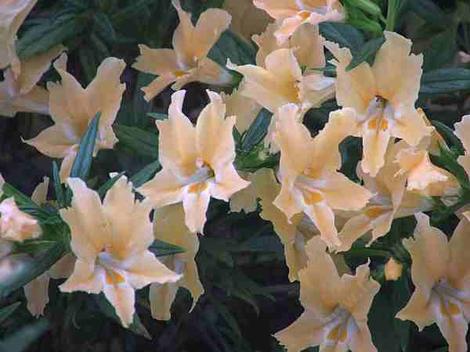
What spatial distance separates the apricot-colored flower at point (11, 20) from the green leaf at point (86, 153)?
235 mm

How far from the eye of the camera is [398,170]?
126 centimetres

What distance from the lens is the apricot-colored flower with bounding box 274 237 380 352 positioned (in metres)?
1.26

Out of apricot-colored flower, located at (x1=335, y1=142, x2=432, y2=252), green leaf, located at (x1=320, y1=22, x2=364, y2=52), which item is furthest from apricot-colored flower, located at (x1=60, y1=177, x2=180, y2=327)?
green leaf, located at (x1=320, y1=22, x2=364, y2=52)

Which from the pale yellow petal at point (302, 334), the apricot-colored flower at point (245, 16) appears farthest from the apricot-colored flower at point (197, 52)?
the pale yellow petal at point (302, 334)

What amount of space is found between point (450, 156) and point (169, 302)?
38 cm

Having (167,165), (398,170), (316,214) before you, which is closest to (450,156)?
(398,170)

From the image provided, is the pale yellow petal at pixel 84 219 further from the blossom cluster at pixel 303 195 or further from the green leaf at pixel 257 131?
the green leaf at pixel 257 131

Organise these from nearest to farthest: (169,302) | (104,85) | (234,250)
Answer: (169,302), (104,85), (234,250)

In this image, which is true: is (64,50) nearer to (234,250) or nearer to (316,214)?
(234,250)

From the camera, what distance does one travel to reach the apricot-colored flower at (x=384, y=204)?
1255mm

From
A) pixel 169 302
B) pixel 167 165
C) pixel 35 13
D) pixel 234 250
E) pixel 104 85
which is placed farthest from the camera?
pixel 35 13

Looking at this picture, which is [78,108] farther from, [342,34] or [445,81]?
[445,81]

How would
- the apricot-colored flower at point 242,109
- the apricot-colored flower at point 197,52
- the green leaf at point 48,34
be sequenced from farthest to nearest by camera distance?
the green leaf at point 48,34, the apricot-colored flower at point 197,52, the apricot-colored flower at point 242,109

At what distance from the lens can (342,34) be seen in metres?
1.51
